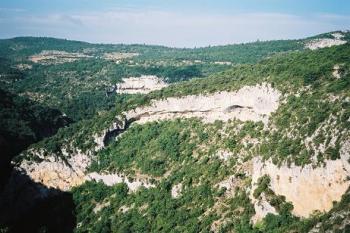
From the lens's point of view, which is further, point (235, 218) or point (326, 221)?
point (235, 218)

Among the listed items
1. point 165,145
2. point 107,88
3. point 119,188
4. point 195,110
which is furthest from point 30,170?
point 107,88

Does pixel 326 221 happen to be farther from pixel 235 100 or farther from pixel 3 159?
pixel 3 159

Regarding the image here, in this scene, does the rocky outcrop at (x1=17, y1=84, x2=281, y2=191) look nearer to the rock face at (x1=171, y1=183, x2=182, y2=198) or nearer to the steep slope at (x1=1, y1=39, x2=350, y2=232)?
the steep slope at (x1=1, y1=39, x2=350, y2=232)

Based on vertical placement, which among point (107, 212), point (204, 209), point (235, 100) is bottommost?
point (107, 212)

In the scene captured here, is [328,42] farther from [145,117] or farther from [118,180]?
[118,180]

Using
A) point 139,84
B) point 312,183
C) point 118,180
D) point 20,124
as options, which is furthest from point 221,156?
point 139,84

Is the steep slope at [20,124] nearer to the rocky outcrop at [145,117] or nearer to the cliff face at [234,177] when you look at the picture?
the rocky outcrop at [145,117]

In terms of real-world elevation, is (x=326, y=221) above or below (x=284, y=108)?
below

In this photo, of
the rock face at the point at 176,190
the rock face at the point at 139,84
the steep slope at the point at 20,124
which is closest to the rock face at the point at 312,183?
the rock face at the point at 176,190
